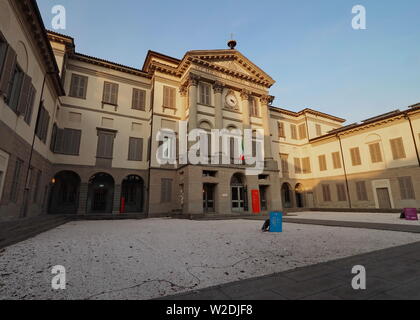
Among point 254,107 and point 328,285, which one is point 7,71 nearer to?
point 328,285

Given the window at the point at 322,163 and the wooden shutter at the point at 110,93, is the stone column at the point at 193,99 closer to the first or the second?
the wooden shutter at the point at 110,93

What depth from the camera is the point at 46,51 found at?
1023cm

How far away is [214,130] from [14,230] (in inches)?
578

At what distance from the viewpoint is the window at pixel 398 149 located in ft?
61.6

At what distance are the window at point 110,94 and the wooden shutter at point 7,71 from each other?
412 inches

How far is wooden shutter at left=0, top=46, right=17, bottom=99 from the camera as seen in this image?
6867mm

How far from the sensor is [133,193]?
20875 millimetres

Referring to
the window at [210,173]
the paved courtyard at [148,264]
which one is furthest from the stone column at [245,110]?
the paved courtyard at [148,264]

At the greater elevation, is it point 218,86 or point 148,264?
point 218,86

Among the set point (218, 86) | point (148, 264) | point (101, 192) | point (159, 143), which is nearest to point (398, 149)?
point (218, 86)

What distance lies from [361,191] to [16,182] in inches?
1093

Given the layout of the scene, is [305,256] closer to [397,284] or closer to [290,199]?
[397,284]

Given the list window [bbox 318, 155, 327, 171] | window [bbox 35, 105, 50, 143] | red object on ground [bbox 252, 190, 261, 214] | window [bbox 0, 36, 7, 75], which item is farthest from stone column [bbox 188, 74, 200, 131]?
window [bbox 318, 155, 327, 171]

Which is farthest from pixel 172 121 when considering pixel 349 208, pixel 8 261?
pixel 349 208
